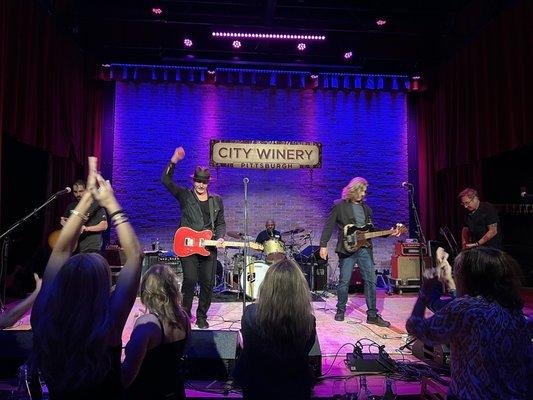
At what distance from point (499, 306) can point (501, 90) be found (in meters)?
7.41

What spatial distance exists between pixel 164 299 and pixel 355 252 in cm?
428

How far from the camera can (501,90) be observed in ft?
26.9

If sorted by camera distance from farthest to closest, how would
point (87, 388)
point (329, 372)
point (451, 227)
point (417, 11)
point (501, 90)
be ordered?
1. point (451, 227)
2. point (417, 11)
3. point (501, 90)
4. point (329, 372)
5. point (87, 388)

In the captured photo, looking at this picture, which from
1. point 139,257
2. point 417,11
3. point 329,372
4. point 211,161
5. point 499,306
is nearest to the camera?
point 139,257

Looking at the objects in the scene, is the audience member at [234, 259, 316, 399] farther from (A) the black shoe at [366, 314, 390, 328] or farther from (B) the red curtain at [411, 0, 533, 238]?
(B) the red curtain at [411, 0, 533, 238]

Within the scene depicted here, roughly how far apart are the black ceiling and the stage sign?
2060mm

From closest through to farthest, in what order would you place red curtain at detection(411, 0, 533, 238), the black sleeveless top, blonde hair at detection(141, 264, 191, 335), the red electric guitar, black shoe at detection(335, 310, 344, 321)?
the black sleeveless top → blonde hair at detection(141, 264, 191, 335) → the red electric guitar → black shoe at detection(335, 310, 344, 321) → red curtain at detection(411, 0, 533, 238)

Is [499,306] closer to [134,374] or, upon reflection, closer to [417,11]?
[134,374]

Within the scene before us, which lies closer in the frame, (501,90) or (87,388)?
(87,388)

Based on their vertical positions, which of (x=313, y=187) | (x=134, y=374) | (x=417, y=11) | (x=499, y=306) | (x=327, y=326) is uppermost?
(x=417, y=11)

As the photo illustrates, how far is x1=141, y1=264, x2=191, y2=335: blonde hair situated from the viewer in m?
2.62

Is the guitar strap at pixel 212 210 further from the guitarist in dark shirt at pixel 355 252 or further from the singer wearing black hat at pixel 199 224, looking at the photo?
the guitarist in dark shirt at pixel 355 252

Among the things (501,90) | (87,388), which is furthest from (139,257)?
(501,90)

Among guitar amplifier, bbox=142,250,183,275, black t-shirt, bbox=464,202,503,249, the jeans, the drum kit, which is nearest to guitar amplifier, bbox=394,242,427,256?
A: the drum kit
